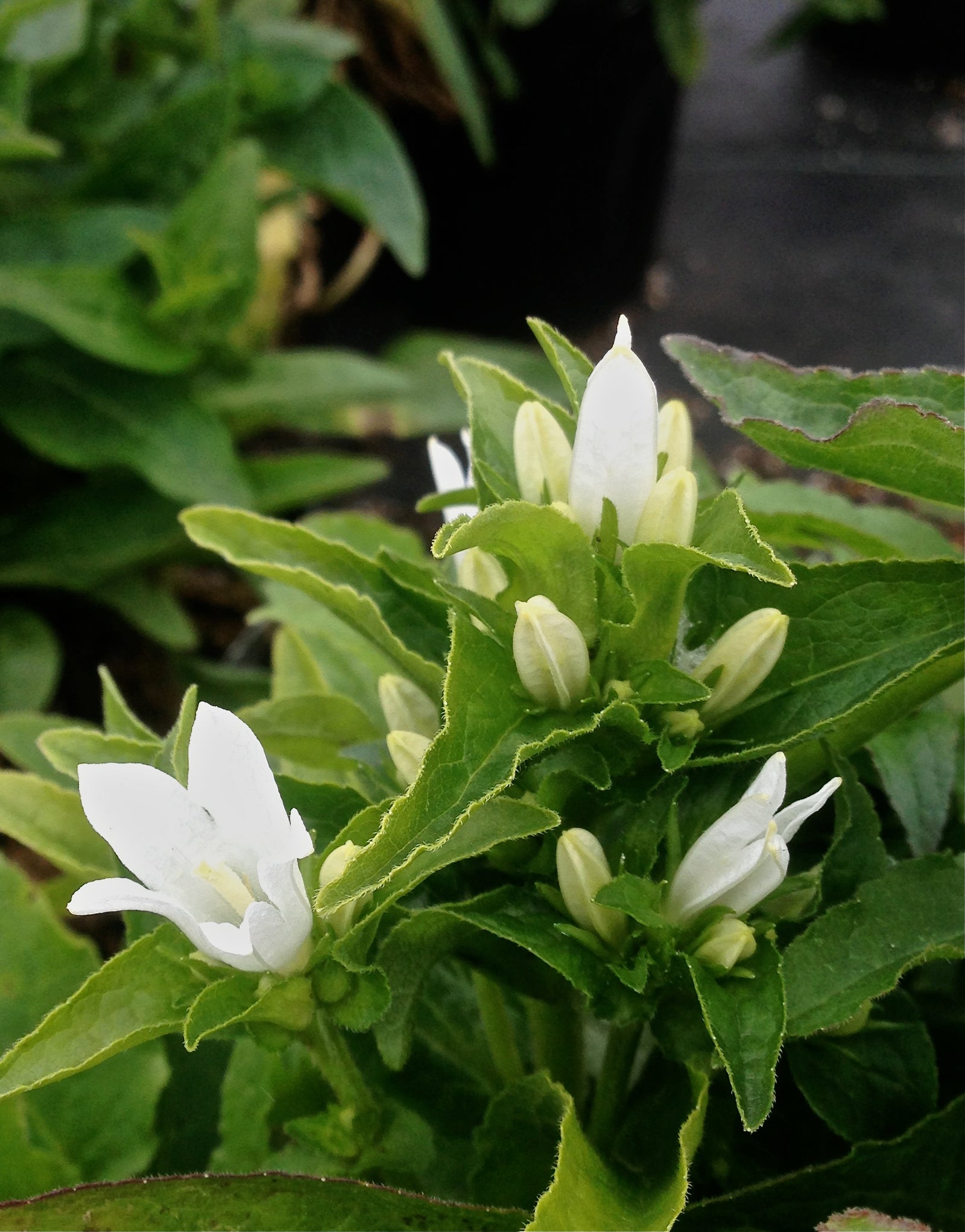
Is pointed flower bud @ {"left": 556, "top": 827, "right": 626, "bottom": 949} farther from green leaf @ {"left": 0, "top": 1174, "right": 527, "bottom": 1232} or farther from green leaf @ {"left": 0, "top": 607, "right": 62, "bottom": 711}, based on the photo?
green leaf @ {"left": 0, "top": 607, "right": 62, "bottom": 711}

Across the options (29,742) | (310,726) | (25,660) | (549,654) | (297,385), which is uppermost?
(549,654)

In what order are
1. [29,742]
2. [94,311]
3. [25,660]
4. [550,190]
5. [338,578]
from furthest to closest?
[550,190] → [25,660] → [94,311] → [29,742] → [338,578]

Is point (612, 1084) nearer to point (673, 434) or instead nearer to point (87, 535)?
point (673, 434)

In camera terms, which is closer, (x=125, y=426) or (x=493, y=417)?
(x=493, y=417)

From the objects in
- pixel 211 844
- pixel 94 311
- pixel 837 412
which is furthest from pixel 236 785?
pixel 94 311

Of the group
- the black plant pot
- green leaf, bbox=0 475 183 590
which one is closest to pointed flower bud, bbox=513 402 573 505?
green leaf, bbox=0 475 183 590

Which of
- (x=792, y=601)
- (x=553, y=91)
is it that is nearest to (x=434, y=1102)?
(x=792, y=601)
